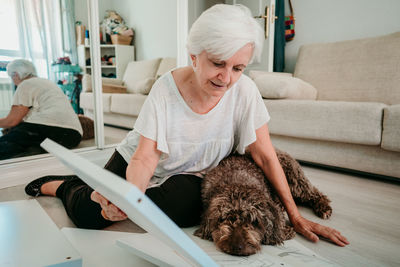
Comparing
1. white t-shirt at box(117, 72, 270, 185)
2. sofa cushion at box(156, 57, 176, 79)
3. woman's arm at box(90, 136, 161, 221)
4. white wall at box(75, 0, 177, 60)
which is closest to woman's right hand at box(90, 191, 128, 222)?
woman's arm at box(90, 136, 161, 221)


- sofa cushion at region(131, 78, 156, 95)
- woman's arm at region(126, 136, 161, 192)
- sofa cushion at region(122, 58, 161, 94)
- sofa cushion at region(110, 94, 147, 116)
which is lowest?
sofa cushion at region(110, 94, 147, 116)

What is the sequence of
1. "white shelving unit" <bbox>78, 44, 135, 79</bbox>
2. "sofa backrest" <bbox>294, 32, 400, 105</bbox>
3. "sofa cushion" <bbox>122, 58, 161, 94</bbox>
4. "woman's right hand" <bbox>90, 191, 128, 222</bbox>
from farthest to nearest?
"sofa cushion" <bbox>122, 58, 161, 94</bbox>
"sofa backrest" <bbox>294, 32, 400, 105</bbox>
"white shelving unit" <bbox>78, 44, 135, 79</bbox>
"woman's right hand" <bbox>90, 191, 128, 222</bbox>

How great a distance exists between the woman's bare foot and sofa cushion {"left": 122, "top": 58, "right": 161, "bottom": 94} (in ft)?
6.09

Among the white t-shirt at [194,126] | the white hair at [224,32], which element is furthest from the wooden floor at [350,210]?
the white hair at [224,32]

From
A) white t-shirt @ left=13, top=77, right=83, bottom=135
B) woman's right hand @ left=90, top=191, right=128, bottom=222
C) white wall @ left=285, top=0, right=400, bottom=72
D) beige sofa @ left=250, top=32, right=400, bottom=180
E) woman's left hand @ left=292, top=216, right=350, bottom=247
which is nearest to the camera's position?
woman's right hand @ left=90, top=191, right=128, bottom=222

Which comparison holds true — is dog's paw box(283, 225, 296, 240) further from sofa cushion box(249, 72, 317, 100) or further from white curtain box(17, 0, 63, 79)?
white curtain box(17, 0, 63, 79)

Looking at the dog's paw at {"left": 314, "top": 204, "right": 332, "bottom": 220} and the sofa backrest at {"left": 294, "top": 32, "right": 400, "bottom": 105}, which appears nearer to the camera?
the dog's paw at {"left": 314, "top": 204, "right": 332, "bottom": 220}

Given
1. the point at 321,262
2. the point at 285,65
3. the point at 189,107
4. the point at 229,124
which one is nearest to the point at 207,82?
the point at 189,107

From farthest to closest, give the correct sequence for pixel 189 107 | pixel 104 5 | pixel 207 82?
pixel 104 5 < pixel 189 107 < pixel 207 82

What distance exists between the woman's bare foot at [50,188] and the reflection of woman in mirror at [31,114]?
2.09 ft

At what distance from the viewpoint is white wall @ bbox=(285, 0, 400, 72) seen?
3080 millimetres

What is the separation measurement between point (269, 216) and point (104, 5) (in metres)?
2.46

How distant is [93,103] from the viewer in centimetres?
245

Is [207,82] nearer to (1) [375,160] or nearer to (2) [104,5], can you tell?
(1) [375,160]
